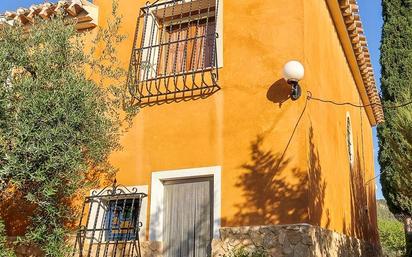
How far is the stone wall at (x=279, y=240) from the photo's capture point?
7.12m

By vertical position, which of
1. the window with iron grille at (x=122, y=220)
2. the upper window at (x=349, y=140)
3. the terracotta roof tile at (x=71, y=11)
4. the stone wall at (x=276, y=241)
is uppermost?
the terracotta roof tile at (x=71, y=11)

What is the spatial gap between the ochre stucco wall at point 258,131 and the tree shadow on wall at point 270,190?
0.02 m

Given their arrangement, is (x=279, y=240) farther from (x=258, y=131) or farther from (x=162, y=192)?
(x=162, y=192)

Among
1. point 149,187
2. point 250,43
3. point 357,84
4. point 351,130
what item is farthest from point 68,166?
point 357,84

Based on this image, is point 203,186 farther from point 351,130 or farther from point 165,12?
point 351,130

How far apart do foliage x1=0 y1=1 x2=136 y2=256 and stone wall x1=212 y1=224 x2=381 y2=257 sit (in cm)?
263

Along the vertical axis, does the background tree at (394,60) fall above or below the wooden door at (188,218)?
above

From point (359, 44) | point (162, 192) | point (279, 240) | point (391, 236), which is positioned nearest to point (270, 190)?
point (279, 240)

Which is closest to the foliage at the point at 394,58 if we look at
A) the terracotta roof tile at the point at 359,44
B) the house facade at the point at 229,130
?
the terracotta roof tile at the point at 359,44

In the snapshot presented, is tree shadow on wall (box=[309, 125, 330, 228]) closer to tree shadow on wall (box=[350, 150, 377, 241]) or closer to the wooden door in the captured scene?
the wooden door

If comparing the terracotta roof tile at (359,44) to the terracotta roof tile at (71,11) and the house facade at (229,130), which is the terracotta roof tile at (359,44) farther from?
the terracotta roof tile at (71,11)

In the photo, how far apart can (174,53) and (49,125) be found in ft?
10.7

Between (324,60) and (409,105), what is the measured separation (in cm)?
246

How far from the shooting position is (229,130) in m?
8.15
